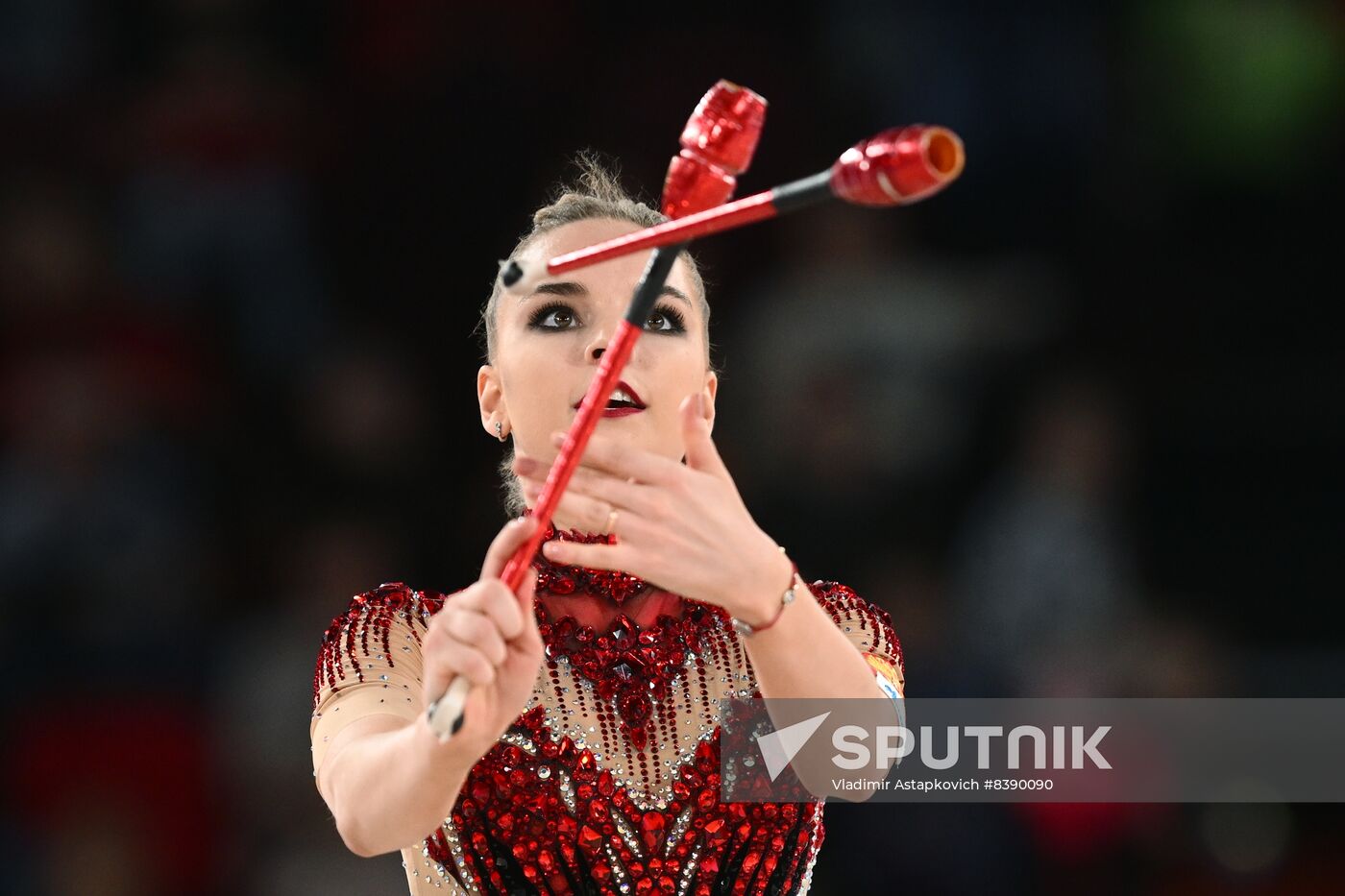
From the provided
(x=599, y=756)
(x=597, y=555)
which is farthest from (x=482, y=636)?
(x=599, y=756)

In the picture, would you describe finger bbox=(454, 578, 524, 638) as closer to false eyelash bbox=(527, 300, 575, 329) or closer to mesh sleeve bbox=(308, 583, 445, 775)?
mesh sleeve bbox=(308, 583, 445, 775)

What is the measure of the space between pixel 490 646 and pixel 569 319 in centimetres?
62

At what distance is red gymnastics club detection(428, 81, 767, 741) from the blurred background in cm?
166

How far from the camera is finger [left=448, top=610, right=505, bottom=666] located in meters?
1.15

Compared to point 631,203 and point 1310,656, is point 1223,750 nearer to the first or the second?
point 1310,656

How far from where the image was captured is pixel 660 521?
1240 mm

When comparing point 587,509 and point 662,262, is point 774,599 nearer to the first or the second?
point 587,509

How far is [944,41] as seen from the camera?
3289mm

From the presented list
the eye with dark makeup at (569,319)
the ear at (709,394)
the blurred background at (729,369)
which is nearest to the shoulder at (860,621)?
the ear at (709,394)

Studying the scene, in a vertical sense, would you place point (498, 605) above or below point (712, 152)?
below

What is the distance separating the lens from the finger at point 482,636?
1.15 m

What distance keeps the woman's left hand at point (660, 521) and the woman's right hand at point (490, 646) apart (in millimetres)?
52

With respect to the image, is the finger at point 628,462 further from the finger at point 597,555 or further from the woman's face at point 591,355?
the woman's face at point 591,355

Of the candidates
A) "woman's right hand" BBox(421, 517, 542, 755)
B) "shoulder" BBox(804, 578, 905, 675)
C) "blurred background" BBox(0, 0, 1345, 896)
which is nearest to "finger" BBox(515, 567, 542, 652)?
"woman's right hand" BBox(421, 517, 542, 755)
